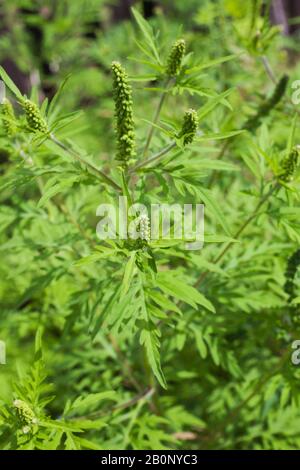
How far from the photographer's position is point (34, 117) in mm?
1396

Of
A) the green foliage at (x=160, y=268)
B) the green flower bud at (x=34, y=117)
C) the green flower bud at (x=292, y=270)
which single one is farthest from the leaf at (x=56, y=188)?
the green flower bud at (x=292, y=270)

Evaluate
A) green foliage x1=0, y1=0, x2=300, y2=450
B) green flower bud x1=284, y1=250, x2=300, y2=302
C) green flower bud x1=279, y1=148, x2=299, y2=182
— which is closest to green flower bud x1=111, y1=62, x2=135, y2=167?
green foliage x1=0, y1=0, x2=300, y2=450

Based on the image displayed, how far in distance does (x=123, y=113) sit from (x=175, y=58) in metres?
0.27

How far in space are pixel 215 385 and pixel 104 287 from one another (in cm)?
139

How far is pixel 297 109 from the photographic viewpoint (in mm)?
2314

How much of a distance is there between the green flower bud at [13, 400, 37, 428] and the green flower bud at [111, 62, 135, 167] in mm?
770

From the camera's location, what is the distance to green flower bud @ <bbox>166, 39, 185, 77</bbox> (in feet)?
4.77

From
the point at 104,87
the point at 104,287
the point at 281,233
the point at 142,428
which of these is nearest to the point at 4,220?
the point at 104,287

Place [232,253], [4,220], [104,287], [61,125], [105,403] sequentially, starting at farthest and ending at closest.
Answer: [105,403] < [232,253] < [4,220] < [104,287] < [61,125]

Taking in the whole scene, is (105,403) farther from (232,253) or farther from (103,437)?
(232,253)

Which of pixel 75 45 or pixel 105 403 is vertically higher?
pixel 75 45

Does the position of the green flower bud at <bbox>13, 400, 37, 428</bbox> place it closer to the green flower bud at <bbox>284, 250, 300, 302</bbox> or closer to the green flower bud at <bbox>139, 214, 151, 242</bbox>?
the green flower bud at <bbox>139, 214, 151, 242</bbox>

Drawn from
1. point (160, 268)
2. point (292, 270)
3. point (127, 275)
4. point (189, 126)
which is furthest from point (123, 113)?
point (160, 268)

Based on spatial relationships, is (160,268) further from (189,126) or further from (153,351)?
(189,126)
